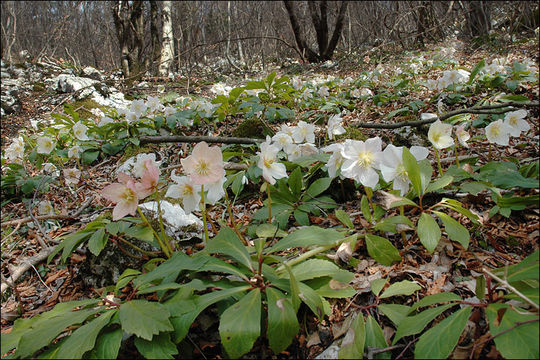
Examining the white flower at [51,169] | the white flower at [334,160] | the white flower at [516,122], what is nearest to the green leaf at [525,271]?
the white flower at [334,160]

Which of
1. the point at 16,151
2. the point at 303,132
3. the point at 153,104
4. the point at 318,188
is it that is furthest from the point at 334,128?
the point at 16,151

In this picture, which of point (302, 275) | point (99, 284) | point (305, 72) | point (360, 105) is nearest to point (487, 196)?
point (302, 275)

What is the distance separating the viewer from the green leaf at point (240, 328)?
0.89 metres

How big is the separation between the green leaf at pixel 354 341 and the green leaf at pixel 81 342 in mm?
719

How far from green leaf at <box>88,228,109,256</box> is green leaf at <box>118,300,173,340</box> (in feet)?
1.36

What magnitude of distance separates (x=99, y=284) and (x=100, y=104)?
5.79 meters

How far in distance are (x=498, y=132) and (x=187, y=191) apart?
172 cm

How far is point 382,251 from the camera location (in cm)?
123

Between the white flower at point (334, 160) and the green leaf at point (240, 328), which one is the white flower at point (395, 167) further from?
the green leaf at point (240, 328)

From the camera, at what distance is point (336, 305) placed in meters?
1.22

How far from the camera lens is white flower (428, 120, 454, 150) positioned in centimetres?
152

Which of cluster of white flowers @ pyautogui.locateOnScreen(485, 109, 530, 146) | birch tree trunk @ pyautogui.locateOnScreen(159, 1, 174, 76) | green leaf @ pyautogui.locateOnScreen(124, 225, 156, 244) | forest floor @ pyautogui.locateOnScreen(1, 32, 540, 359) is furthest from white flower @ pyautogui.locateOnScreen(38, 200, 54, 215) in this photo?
birch tree trunk @ pyautogui.locateOnScreen(159, 1, 174, 76)

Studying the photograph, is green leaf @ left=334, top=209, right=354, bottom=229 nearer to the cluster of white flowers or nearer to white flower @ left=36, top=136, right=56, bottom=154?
the cluster of white flowers

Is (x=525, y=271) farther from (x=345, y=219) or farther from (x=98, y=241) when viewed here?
(x=98, y=241)
